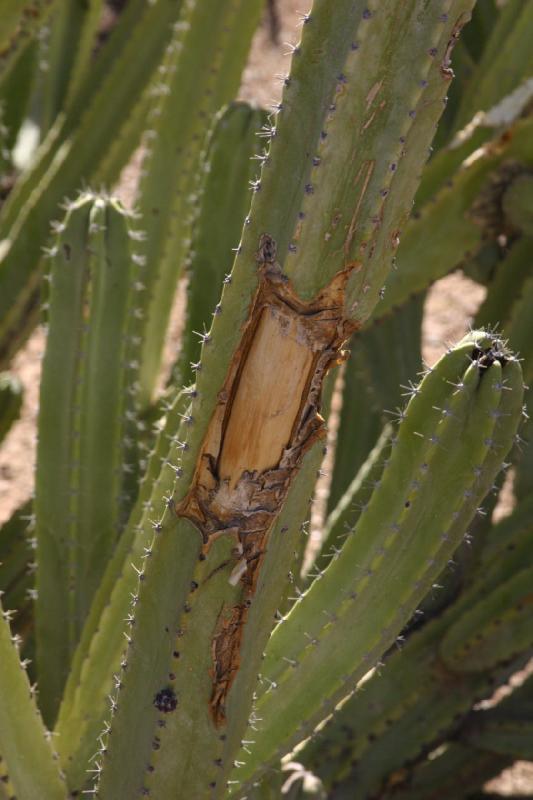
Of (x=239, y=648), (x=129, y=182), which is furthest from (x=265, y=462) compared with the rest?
(x=129, y=182)

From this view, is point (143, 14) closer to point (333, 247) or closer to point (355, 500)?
point (355, 500)

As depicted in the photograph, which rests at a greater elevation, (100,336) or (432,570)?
(100,336)

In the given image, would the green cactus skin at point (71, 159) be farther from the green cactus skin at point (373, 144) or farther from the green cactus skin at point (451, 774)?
the green cactus skin at point (373, 144)

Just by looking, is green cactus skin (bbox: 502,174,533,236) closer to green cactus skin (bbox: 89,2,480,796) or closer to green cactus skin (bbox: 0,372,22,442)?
green cactus skin (bbox: 89,2,480,796)

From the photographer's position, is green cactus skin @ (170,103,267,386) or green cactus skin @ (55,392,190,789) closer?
green cactus skin @ (55,392,190,789)

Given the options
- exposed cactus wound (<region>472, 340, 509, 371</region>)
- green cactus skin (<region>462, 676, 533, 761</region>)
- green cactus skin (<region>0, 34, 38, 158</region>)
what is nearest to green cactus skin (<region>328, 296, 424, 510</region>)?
green cactus skin (<region>462, 676, 533, 761</region>)

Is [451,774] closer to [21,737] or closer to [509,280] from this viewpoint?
[509,280]

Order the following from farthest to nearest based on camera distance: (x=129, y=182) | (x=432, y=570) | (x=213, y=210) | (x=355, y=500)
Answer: (x=129, y=182) < (x=355, y=500) < (x=213, y=210) < (x=432, y=570)
